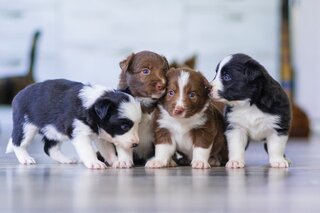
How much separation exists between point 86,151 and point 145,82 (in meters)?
0.36

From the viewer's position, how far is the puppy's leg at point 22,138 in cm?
289

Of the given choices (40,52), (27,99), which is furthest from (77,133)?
(40,52)

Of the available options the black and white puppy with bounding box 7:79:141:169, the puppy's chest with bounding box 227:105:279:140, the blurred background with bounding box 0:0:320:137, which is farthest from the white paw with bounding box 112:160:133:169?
the blurred background with bounding box 0:0:320:137

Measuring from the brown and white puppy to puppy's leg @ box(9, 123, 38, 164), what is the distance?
16.8 inches

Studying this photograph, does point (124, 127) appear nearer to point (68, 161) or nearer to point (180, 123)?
point (180, 123)

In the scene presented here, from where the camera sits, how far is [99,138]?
276 cm

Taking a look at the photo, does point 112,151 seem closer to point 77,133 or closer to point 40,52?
point 77,133

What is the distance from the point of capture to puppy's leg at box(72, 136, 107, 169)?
266cm

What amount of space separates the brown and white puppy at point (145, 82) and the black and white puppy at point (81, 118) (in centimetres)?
9

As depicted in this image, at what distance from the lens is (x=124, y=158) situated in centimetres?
278

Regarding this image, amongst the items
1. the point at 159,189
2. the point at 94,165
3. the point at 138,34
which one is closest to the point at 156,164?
the point at 94,165

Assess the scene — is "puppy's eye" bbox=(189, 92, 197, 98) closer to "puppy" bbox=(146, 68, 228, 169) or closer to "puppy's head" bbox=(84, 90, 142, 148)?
"puppy" bbox=(146, 68, 228, 169)

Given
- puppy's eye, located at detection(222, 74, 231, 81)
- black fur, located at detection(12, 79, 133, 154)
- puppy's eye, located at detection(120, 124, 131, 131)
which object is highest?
puppy's eye, located at detection(222, 74, 231, 81)

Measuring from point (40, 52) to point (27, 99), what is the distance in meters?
5.13
